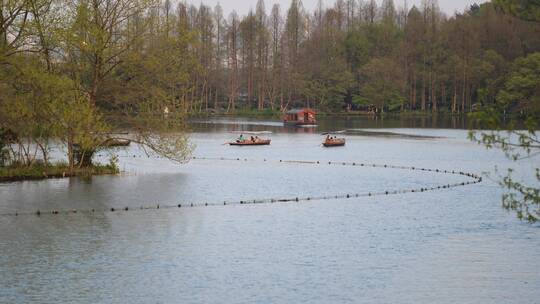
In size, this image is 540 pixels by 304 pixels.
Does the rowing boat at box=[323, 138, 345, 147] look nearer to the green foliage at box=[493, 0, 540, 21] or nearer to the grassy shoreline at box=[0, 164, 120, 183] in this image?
the grassy shoreline at box=[0, 164, 120, 183]

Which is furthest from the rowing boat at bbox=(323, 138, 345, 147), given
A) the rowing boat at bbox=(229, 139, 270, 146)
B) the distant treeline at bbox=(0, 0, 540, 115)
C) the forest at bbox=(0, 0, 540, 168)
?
the distant treeline at bbox=(0, 0, 540, 115)

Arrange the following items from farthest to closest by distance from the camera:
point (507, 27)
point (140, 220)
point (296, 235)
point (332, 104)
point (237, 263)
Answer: point (332, 104), point (507, 27), point (140, 220), point (296, 235), point (237, 263)

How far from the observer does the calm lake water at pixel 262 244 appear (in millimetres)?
16812

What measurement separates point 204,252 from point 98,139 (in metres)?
15.6

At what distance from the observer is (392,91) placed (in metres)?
108

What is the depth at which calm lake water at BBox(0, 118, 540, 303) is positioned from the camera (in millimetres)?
16812

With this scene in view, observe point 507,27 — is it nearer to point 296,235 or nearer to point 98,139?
point 98,139

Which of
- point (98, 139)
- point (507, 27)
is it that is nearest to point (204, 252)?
point (98, 139)

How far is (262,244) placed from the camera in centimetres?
2148

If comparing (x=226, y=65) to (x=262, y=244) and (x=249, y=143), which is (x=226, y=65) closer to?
(x=249, y=143)

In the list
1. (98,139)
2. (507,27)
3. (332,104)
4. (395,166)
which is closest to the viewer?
(98,139)

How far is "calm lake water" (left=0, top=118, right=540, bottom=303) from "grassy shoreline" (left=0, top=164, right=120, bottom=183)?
1.00 m

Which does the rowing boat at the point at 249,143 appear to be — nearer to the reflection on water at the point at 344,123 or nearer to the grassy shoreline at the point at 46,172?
the grassy shoreline at the point at 46,172

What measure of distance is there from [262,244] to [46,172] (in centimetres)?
1599
